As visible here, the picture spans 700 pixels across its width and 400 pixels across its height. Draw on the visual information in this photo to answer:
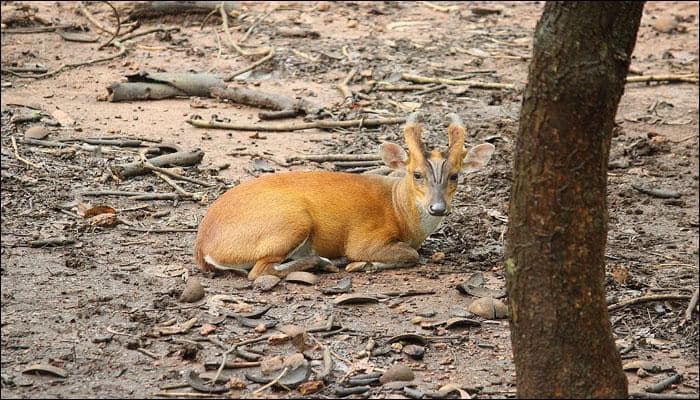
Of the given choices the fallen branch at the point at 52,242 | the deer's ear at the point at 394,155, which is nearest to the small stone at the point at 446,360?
the deer's ear at the point at 394,155

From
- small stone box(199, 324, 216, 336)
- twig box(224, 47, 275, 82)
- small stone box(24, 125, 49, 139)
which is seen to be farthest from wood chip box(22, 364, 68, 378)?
twig box(224, 47, 275, 82)

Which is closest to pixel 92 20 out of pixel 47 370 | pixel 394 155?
pixel 394 155

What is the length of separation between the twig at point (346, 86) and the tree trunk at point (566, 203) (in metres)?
7.64

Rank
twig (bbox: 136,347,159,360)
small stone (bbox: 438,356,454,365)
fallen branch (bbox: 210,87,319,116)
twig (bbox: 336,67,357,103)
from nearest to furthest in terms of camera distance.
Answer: twig (bbox: 136,347,159,360) → small stone (bbox: 438,356,454,365) → fallen branch (bbox: 210,87,319,116) → twig (bbox: 336,67,357,103)

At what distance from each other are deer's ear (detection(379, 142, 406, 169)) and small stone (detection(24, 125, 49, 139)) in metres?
3.88

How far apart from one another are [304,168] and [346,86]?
9.08 ft

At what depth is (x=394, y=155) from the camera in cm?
889

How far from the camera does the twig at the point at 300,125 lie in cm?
1173

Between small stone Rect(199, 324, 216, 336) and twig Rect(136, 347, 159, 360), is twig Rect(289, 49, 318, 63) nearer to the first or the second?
small stone Rect(199, 324, 216, 336)

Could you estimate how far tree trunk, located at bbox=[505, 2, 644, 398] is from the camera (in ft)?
16.5

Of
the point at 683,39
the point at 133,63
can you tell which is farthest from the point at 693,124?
the point at 133,63

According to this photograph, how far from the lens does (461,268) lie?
842 centimetres

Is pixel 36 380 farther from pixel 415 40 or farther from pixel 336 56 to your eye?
pixel 415 40

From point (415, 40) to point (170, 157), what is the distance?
5588 mm
